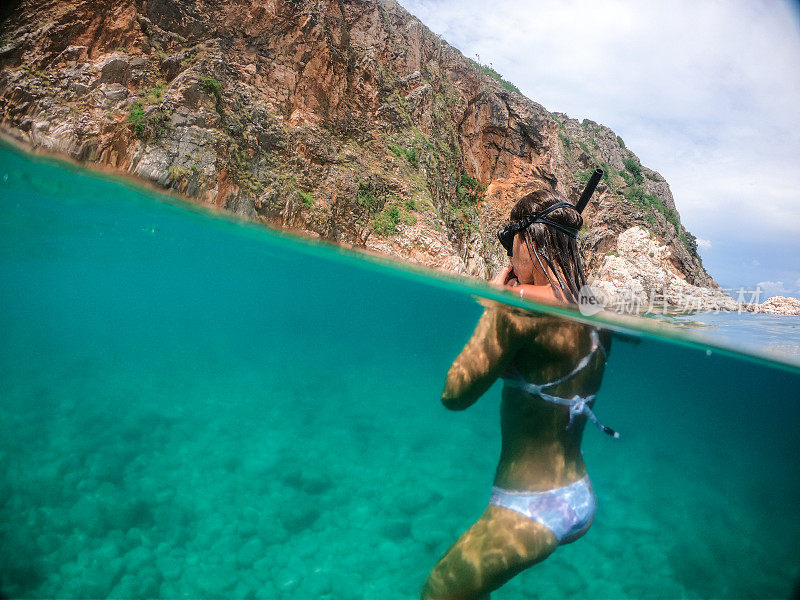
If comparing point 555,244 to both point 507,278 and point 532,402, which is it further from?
point 532,402

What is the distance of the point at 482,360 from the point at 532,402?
0.39 metres

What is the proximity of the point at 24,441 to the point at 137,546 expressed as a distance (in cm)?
363

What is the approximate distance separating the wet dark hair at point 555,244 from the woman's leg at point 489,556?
3.83 feet

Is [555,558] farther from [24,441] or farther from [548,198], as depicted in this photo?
[24,441]

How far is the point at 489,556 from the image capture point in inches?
75.3

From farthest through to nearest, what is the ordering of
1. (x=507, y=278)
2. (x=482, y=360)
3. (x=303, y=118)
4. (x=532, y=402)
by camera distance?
(x=303, y=118), (x=507, y=278), (x=532, y=402), (x=482, y=360)

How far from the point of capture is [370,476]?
6.56 metres

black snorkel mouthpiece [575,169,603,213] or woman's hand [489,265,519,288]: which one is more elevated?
black snorkel mouthpiece [575,169,603,213]

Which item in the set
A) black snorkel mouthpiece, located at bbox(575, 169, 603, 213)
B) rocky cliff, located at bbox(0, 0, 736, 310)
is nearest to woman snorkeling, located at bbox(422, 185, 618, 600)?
black snorkel mouthpiece, located at bbox(575, 169, 603, 213)

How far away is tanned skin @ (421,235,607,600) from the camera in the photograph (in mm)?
1935

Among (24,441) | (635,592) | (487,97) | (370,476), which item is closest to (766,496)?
(635,592)

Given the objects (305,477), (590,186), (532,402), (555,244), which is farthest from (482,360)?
(305,477)

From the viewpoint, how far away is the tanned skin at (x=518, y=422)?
193cm

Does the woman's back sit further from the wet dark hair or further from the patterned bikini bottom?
the wet dark hair
